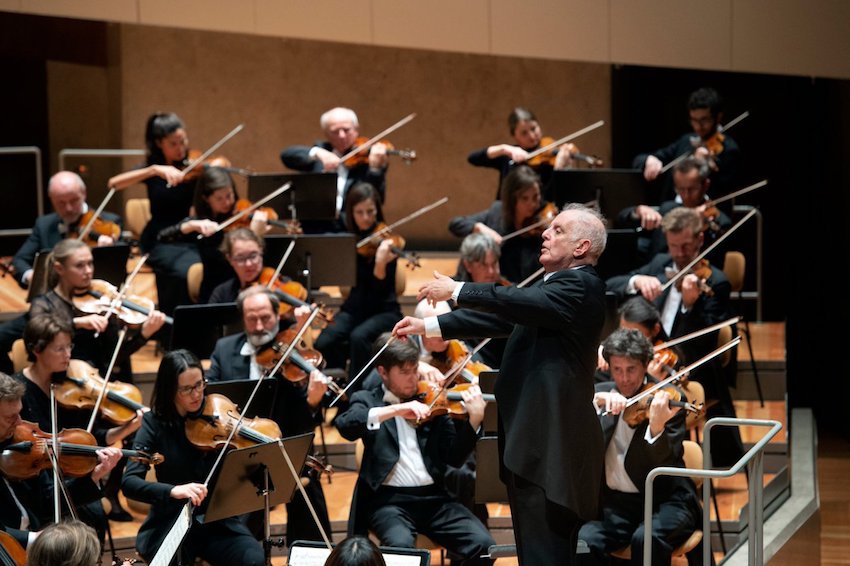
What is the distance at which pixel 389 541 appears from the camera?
402 cm

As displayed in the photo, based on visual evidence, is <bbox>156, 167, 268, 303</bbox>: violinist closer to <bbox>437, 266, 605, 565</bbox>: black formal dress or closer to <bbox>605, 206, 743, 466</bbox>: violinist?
<bbox>605, 206, 743, 466</bbox>: violinist

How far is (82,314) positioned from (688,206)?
2736 millimetres

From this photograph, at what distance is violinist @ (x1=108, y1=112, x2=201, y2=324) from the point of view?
5.75 m

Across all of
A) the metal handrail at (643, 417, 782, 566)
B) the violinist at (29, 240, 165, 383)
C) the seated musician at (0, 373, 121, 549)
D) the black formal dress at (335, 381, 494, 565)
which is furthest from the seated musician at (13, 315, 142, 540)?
the metal handrail at (643, 417, 782, 566)

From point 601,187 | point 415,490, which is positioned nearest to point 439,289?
point 415,490

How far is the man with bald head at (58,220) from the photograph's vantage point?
5641 millimetres

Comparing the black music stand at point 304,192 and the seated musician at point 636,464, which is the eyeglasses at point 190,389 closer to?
the seated musician at point 636,464

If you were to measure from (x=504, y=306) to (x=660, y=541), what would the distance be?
54.7 inches

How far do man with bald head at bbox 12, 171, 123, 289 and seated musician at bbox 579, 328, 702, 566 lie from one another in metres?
2.62

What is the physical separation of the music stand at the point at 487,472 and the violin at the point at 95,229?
2471 mm

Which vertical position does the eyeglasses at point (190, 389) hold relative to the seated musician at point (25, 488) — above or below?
above

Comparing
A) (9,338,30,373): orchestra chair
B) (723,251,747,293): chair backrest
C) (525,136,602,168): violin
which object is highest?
(525,136,602,168): violin

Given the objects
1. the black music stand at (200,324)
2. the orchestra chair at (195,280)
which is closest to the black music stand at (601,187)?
the orchestra chair at (195,280)

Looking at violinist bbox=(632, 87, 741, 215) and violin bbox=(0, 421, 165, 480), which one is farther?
violinist bbox=(632, 87, 741, 215)
